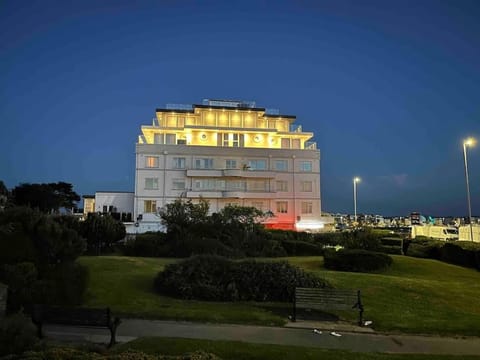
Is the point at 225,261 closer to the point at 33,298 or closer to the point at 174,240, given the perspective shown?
the point at 33,298

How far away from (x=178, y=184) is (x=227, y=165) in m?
7.33

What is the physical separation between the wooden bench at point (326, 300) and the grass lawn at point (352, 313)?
1.84 feet

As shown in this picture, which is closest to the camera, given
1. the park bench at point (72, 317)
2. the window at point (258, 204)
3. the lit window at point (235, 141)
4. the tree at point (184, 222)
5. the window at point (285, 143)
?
the park bench at point (72, 317)

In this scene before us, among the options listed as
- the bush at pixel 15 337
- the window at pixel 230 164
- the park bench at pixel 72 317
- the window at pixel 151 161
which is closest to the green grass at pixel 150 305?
the park bench at pixel 72 317

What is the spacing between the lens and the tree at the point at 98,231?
941 inches

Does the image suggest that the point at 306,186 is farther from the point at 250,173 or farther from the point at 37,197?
the point at 37,197

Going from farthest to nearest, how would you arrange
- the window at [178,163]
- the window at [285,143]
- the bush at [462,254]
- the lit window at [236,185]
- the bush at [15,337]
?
1. the window at [285,143]
2. the lit window at [236,185]
3. the window at [178,163]
4. the bush at [462,254]
5. the bush at [15,337]

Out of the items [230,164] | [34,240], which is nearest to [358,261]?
[34,240]

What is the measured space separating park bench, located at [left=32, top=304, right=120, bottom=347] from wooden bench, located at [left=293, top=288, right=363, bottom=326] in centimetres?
489

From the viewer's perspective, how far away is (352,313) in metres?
10.3

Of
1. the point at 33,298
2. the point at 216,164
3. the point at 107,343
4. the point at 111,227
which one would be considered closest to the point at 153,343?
the point at 107,343

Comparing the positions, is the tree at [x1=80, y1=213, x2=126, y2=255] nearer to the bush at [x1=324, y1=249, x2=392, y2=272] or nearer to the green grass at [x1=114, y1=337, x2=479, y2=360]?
the bush at [x1=324, y1=249, x2=392, y2=272]

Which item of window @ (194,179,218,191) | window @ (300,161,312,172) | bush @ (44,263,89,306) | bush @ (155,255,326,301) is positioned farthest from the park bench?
window @ (300,161,312,172)

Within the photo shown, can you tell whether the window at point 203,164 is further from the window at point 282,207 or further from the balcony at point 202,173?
the window at point 282,207
